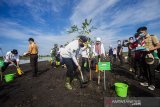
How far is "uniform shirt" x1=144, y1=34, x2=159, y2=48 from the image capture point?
489 centimetres

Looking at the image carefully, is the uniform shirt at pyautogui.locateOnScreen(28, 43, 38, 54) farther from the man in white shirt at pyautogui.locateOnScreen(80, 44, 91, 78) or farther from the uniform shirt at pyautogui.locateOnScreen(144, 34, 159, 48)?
the uniform shirt at pyautogui.locateOnScreen(144, 34, 159, 48)

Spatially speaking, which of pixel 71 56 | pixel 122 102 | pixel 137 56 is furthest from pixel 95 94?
pixel 137 56

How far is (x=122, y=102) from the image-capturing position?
402 cm

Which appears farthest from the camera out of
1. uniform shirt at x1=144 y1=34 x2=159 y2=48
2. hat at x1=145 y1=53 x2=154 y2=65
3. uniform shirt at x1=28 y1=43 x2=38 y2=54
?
uniform shirt at x1=28 y1=43 x2=38 y2=54

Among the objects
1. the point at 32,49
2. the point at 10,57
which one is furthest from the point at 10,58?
the point at 32,49

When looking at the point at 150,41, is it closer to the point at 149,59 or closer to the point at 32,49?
the point at 149,59

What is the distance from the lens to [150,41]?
509 centimetres

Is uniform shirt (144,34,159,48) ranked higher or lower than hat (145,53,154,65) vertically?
higher

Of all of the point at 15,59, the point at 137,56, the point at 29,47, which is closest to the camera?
the point at 137,56

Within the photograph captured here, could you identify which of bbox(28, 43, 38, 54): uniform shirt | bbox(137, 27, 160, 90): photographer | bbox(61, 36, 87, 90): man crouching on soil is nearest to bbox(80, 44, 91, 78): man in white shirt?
bbox(61, 36, 87, 90): man crouching on soil

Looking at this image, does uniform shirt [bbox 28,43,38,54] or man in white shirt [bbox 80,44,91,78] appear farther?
uniform shirt [bbox 28,43,38,54]

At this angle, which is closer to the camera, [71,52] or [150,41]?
[150,41]

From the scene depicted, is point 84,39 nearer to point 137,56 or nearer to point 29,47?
point 137,56

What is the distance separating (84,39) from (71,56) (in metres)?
0.95
